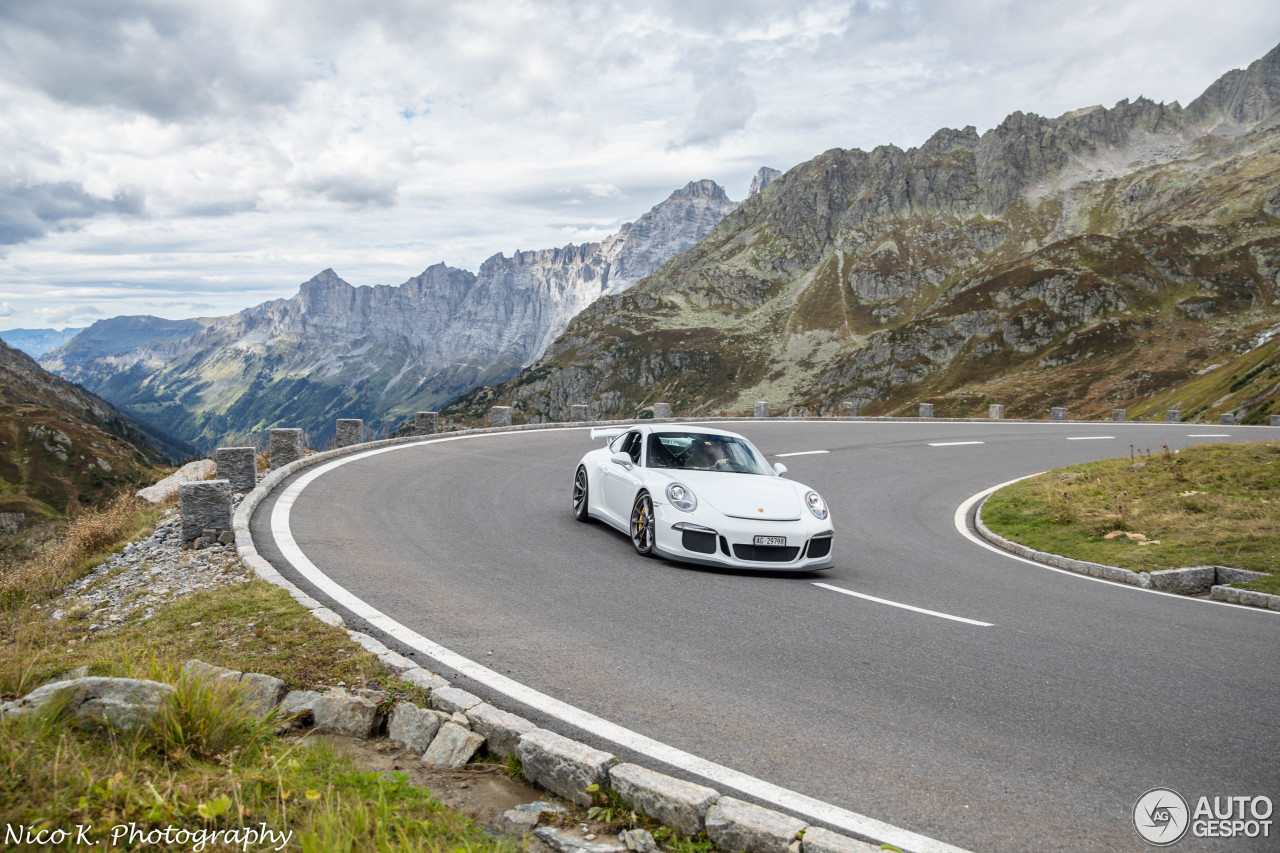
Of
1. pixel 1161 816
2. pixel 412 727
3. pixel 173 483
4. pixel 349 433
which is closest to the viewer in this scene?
pixel 1161 816

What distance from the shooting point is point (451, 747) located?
3.95 metres

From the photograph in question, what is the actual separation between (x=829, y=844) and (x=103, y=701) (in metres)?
3.10

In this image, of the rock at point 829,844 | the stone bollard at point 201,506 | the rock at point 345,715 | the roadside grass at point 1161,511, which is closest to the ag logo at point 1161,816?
the rock at point 829,844

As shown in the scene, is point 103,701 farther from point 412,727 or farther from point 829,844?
point 829,844

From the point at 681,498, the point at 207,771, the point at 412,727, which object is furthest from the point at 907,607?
the point at 207,771

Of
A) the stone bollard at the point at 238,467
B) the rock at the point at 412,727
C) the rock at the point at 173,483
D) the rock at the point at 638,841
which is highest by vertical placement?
the stone bollard at the point at 238,467

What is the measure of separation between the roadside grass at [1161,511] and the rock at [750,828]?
770 centimetres

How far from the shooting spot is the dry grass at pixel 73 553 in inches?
340

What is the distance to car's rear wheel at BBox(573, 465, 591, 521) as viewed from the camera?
10688mm

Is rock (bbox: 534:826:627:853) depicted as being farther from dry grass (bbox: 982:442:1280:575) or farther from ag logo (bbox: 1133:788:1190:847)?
dry grass (bbox: 982:442:1280:575)

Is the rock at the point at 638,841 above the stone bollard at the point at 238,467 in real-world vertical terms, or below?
below

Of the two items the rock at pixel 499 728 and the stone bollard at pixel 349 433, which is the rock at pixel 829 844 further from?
the stone bollard at pixel 349 433

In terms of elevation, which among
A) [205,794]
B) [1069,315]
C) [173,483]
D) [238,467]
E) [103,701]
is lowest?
[205,794]

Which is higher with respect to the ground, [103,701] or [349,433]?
[349,433]
